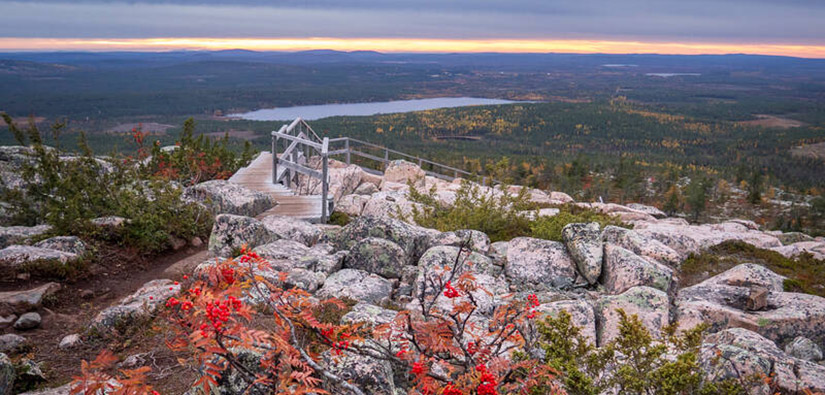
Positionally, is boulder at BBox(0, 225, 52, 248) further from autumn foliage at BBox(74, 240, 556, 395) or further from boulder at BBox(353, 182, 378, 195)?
boulder at BBox(353, 182, 378, 195)

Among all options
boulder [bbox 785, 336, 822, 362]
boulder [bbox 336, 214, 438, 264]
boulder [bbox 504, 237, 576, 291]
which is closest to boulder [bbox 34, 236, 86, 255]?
boulder [bbox 336, 214, 438, 264]

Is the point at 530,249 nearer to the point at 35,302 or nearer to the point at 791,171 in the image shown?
the point at 35,302

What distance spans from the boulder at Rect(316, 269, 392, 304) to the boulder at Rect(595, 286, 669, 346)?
2659mm

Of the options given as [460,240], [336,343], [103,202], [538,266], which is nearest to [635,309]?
[538,266]

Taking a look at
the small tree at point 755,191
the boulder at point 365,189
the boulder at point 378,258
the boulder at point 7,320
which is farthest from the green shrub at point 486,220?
the small tree at point 755,191

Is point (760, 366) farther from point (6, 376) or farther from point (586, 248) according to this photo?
point (6, 376)

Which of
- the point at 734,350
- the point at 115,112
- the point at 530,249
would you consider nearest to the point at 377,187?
the point at 530,249

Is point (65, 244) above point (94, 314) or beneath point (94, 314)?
above

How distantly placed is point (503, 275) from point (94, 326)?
5.41 meters

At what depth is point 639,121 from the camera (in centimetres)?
12850

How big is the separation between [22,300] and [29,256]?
1.16 metres

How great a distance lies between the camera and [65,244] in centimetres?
742

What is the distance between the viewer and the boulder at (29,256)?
6.72 meters

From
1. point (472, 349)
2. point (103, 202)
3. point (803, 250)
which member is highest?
point (472, 349)
